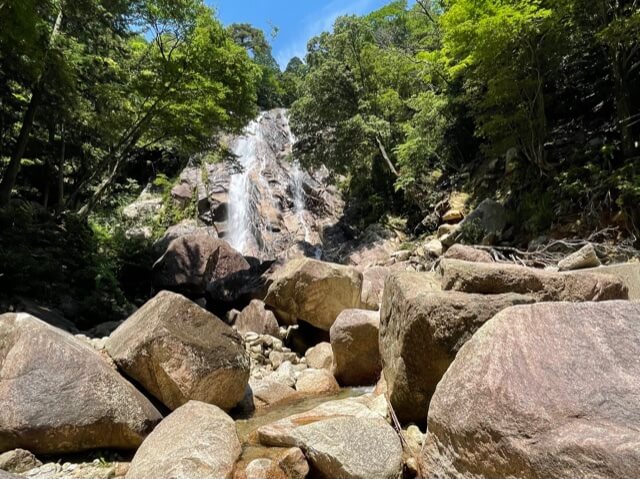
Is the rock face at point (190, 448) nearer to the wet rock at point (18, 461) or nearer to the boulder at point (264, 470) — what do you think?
the boulder at point (264, 470)

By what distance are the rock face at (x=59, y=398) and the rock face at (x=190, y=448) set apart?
1.87ft

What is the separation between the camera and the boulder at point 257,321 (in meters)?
10.6

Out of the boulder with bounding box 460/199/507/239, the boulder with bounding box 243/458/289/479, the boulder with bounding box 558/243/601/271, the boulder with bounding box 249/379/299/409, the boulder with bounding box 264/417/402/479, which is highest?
the boulder with bounding box 460/199/507/239

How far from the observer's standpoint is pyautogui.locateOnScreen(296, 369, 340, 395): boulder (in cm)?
738

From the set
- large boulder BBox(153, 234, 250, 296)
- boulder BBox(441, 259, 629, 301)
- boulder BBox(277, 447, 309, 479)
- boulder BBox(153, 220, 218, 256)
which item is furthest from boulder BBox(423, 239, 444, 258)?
boulder BBox(153, 220, 218, 256)

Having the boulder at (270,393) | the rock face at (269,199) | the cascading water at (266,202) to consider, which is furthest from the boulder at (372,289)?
the cascading water at (266,202)

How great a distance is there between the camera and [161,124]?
45.6 ft

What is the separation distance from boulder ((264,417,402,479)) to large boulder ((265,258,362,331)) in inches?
224

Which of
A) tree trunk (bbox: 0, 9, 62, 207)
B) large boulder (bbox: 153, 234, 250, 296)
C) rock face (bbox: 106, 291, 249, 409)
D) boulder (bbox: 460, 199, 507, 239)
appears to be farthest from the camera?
large boulder (bbox: 153, 234, 250, 296)

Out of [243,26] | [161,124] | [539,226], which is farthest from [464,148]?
[243,26]

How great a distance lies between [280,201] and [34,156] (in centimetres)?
1106

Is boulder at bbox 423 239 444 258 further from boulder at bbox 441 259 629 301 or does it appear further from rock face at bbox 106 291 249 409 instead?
boulder at bbox 441 259 629 301

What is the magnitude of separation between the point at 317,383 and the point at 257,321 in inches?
151

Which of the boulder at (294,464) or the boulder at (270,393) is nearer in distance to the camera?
the boulder at (294,464)
